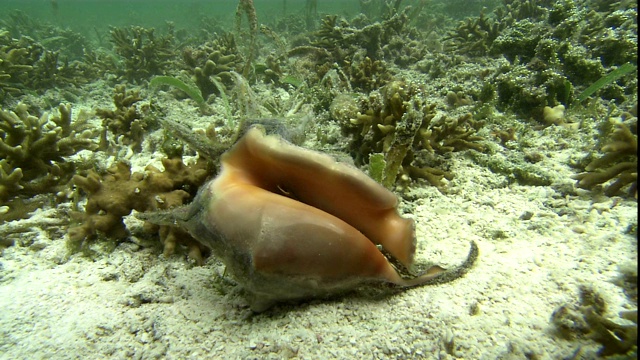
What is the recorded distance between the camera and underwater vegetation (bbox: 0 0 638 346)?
2242 mm

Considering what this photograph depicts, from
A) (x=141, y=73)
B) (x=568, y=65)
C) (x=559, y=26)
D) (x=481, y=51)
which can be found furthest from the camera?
(x=141, y=73)

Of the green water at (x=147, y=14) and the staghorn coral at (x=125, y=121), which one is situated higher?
the green water at (x=147, y=14)

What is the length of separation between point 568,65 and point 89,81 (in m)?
7.86

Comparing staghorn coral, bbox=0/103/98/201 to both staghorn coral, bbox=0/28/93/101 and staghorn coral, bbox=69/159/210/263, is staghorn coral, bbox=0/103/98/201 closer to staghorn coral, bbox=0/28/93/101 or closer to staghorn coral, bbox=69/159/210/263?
staghorn coral, bbox=69/159/210/263

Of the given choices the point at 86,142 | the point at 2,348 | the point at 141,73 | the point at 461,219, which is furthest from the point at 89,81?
the point at 461,219

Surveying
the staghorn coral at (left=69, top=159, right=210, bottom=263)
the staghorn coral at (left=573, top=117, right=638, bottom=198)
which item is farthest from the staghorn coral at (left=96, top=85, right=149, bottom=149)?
the staghorn coral at (left=573, top=117, right=638, bottom=198)

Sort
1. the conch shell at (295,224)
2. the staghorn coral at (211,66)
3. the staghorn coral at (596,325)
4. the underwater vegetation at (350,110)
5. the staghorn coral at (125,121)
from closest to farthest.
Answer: the staghorn coral at (596,325) < the conch shell at (295,224) < the underwater vegetation at (350,110) < the staghorn coral at (125,121) < the staghorn coral at (211,66)

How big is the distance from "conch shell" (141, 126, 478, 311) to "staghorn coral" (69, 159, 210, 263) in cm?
46

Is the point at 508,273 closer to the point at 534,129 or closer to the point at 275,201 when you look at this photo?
the point at 275,201

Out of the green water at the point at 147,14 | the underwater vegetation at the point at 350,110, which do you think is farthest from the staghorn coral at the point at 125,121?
the green water at the point at 147,14

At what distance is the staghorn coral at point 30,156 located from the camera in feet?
Answer: 8.38

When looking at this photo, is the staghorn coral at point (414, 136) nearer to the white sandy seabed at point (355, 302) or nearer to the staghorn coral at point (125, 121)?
the white sandy seabed at point (355, 302)

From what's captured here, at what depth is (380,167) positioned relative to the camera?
2119 millimetres

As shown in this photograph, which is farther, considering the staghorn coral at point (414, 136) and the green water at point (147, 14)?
the green water at point (147, 14)
